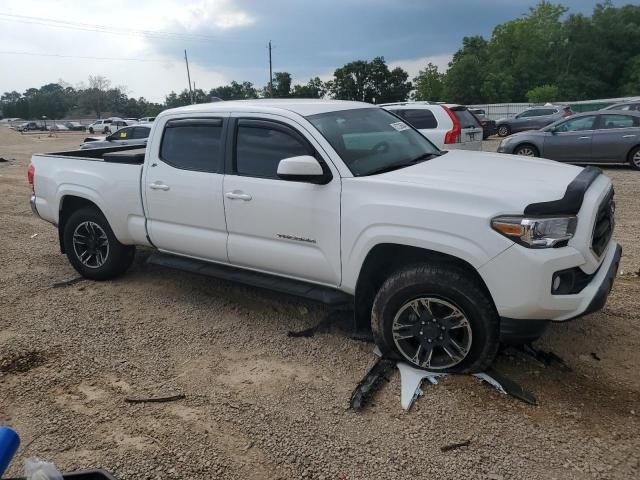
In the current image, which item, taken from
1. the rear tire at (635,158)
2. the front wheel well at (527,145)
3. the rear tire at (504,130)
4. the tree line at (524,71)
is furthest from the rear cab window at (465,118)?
the tree line at (524,71)

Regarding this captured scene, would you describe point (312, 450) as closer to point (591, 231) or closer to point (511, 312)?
point (511, 312)

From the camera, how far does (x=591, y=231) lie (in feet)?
9.95

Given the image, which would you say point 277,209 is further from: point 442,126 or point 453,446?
point 442,126

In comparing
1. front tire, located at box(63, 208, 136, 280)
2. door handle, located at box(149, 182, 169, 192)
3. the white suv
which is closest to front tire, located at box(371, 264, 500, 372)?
door handle, located at box(149, 182, 169, 192)

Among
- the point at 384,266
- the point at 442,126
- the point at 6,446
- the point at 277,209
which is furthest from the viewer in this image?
the point at 442,126

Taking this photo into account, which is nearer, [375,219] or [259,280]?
[375,219]

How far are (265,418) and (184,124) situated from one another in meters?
2.71

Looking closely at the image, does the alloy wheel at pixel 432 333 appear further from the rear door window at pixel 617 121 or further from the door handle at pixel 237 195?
the rear door window at pixel 617 121

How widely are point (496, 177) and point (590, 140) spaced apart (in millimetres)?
10603

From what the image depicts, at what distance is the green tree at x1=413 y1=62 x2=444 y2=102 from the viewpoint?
2872 inches

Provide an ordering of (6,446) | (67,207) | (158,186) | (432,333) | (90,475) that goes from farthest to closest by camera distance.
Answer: (67,207) → (158,186) → (432,333) → (90,475) → (6,446)

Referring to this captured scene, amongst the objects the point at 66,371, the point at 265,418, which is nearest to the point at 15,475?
the point at 66,371

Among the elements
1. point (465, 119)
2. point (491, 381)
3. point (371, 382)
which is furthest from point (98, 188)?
point (465, 119)

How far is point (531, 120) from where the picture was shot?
77.1ft
